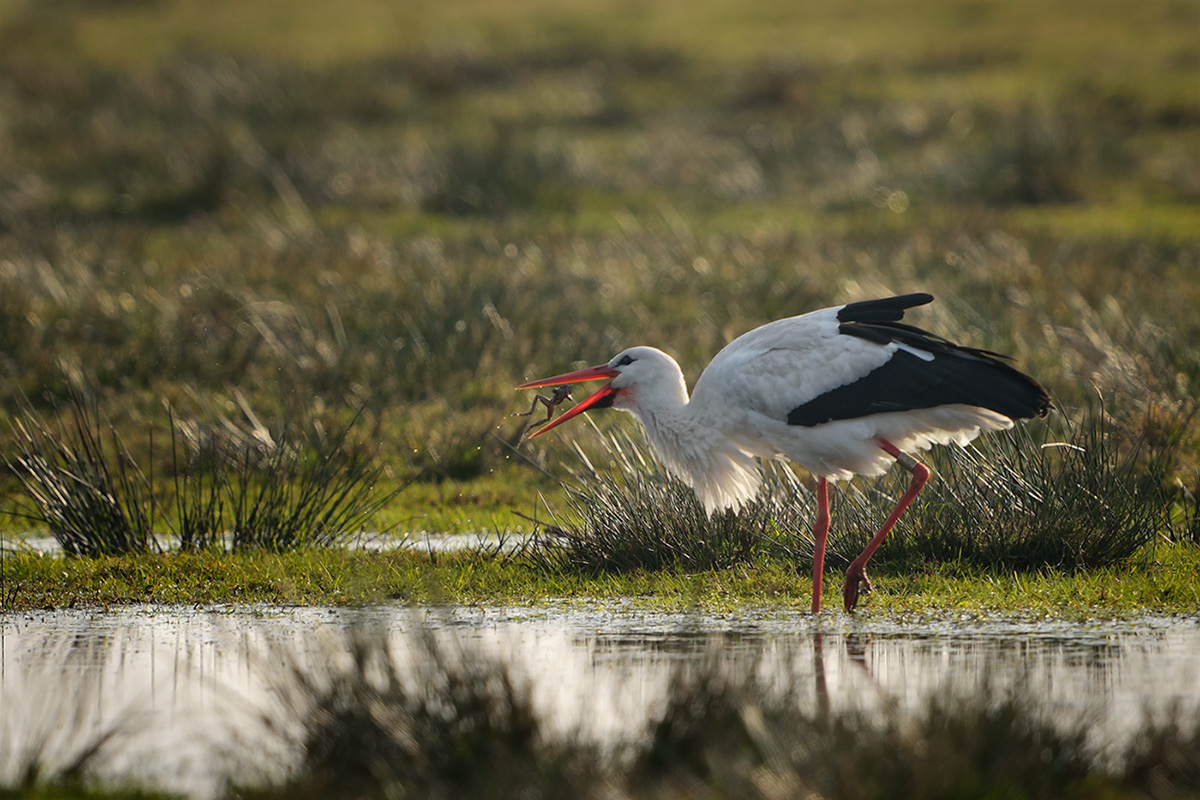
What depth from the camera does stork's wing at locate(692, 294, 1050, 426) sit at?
701cm

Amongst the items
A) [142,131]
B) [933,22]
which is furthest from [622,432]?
[933,22]

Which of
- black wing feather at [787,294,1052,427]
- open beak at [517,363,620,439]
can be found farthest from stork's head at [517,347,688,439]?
black wing feather at [787,294,1052,427]

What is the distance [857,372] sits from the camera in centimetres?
737

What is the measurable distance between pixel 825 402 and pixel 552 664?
2.17m

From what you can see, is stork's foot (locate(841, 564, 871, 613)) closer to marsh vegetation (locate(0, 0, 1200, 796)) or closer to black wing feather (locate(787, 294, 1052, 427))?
marsh vegetation (locate(0, 0, 1200, 796))

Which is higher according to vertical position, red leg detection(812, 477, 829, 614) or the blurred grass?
the blurred grass

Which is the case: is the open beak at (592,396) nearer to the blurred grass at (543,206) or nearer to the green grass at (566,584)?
the green grass at (566,584)

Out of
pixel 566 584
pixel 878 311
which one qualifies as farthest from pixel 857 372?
pixel 566 584

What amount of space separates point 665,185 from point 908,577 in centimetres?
1551

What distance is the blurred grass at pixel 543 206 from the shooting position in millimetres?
12109

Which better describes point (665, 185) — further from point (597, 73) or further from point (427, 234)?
point (597, 73)

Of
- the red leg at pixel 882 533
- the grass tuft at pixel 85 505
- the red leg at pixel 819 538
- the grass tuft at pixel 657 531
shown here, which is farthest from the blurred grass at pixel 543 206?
the red leg at pixel 819 538

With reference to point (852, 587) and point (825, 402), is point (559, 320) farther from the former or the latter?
point (852, 587)

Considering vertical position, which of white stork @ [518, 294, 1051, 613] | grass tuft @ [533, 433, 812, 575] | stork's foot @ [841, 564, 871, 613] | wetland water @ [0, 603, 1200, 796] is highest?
white stork @ [518, 294, 1051, 613]
